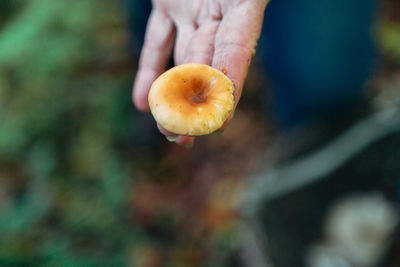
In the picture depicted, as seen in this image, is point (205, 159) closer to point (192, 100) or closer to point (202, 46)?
point (202, 46)

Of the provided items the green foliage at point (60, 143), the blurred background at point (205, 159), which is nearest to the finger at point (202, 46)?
the blurred background at point (205, 159)

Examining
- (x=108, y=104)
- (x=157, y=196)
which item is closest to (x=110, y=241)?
(x=157, y=196)

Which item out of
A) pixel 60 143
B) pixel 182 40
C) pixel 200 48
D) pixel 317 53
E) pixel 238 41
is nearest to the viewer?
pixel 238 41

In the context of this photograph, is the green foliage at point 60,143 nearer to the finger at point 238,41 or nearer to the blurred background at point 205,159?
the blurred background at point 205,159

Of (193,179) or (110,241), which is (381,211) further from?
(110,241)

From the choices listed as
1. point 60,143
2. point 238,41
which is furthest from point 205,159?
point 238,41

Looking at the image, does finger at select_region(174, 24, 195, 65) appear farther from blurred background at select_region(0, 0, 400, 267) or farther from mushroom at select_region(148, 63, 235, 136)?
blurred background at select_region(0, 0, 400, 267)
